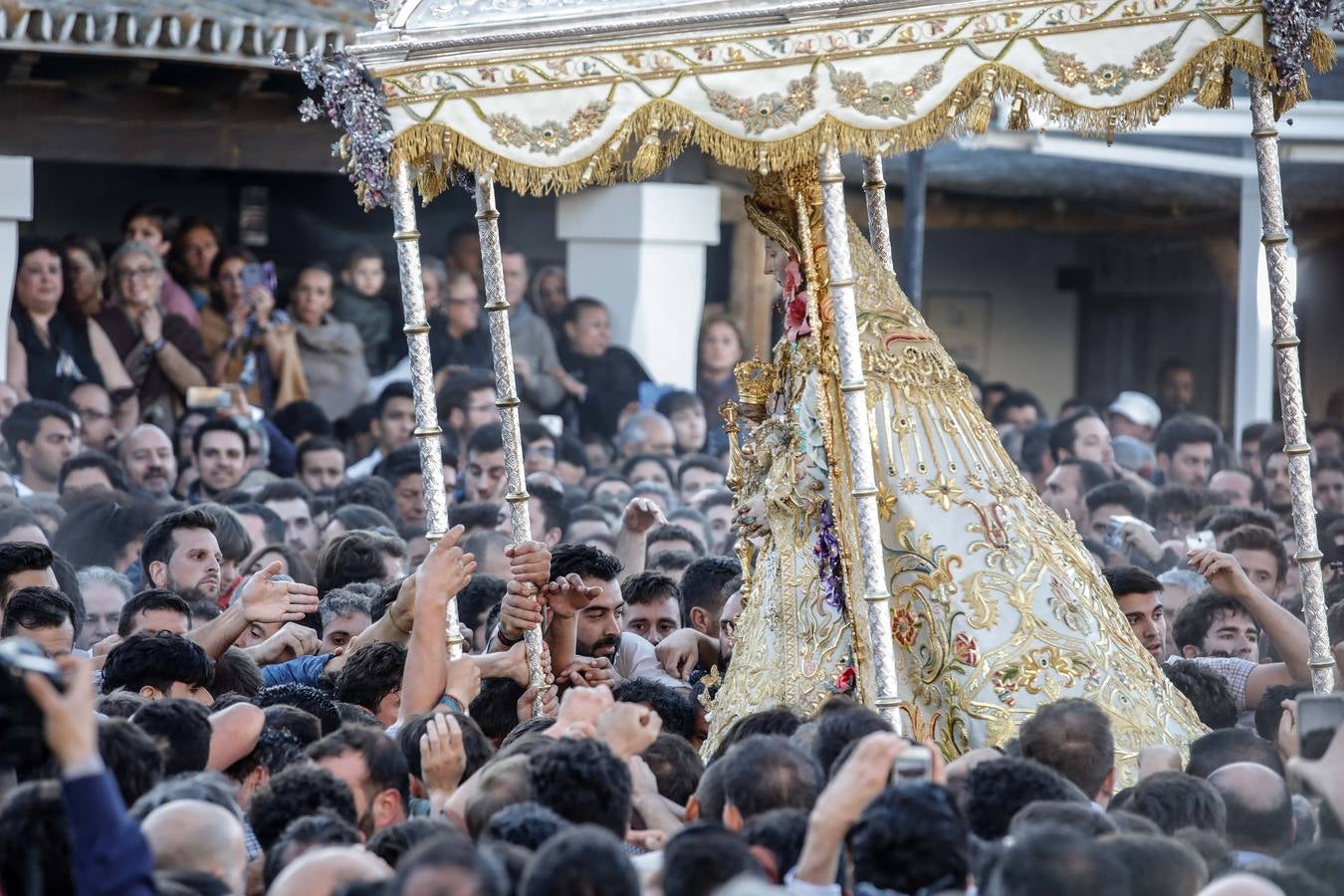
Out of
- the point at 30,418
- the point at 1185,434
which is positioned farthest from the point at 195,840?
the point at 1185,434

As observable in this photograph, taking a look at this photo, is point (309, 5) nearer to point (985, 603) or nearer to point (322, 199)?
point (322, 199)

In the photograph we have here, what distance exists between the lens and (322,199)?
13.7 metres

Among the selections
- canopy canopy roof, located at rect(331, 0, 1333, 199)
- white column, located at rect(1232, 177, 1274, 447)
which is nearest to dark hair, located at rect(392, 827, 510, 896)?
canopy canopy roof, located at rect(331, 0, 1333, 199)

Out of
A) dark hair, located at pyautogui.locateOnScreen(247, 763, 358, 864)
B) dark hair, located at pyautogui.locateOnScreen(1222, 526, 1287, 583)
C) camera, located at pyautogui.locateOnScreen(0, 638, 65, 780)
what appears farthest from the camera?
dark hair, located at pyautogui.locateOnScreen(1222, 526, 1287, 583)

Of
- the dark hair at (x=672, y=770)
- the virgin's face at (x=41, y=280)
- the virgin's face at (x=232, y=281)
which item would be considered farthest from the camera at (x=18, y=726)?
the virgin's face at (x=232, y=281)

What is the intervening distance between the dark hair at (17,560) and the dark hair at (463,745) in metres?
1.86

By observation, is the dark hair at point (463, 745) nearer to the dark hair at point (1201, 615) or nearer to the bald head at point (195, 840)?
the bald head at point (195, 840)

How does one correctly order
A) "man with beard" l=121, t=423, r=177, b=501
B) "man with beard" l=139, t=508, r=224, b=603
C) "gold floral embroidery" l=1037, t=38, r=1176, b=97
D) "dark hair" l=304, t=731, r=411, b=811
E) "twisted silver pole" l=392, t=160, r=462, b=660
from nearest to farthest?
"dark hair" l=304, t=731, r=411, b=811 < "gold floral embroidery" l=1037, t=38, r=1176, b=97 < "twisted silver pole" l=392, t=160, r=462, b=660 < "man with beard" l=139, t=508, r=224, b=603 < "man with beard" l=121, t=423, r=177, b=501

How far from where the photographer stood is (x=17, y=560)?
6.79m

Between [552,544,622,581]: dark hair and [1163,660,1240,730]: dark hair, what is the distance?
5.57 feet

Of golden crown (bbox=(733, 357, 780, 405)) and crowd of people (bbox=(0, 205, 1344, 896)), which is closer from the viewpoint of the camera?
crowd of people (bbox=(0, 205, 1344, 896))

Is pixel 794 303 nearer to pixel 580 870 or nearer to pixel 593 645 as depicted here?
pixel 593 645

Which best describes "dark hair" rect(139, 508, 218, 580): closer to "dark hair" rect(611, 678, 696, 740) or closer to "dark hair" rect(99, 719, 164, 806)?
"dark hair" rect(611, 678, 696, 740)

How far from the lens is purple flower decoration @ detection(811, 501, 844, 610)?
6191mm
